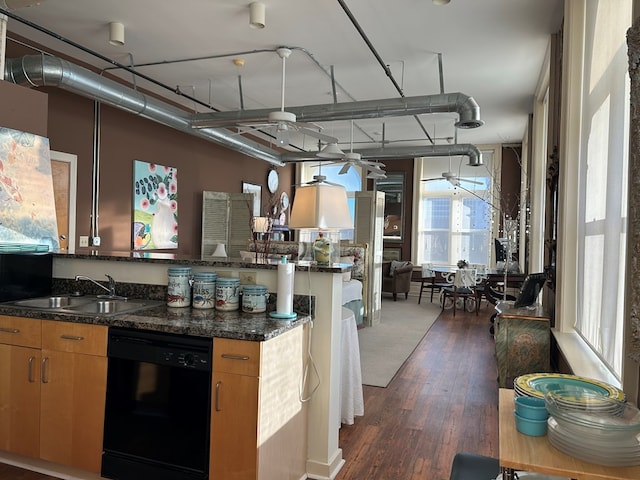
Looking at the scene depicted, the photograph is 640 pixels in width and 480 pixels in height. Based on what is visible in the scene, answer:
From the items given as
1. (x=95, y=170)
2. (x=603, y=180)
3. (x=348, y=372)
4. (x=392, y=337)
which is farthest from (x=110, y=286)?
(x=392, y=337)

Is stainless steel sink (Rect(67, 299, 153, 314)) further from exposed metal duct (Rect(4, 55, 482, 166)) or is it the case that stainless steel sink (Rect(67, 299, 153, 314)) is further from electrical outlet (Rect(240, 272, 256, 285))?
exposed metal duct (Rect(4, 55, 482, 166))

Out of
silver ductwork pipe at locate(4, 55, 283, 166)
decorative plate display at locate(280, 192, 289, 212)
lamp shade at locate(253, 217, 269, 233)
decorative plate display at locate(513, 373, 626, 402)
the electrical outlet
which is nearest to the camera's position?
decorative plate display at locate(513, 373, 626, 402)

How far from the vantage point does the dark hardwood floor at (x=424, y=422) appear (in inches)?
110

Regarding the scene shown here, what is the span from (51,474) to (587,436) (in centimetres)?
269

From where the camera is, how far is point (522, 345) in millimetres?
3754

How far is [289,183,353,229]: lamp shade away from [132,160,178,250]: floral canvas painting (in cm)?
407

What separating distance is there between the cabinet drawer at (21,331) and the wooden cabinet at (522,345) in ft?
10.7

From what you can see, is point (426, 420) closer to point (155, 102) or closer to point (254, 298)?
point (254, 298)

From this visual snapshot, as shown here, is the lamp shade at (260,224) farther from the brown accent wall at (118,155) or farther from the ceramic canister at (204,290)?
the ceramic canister at (204,290)

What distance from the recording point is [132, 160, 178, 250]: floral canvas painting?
250 inches

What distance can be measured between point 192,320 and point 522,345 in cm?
265

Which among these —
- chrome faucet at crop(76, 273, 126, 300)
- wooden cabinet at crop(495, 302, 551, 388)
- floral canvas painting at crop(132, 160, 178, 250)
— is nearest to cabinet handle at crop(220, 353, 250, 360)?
chrome faucet at crop(76, 273, 126, 300)

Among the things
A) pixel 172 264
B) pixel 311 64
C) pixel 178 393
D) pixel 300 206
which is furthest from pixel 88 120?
pixel 178 393

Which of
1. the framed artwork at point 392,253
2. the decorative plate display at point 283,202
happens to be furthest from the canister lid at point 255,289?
the framed artwork at point 392,253
